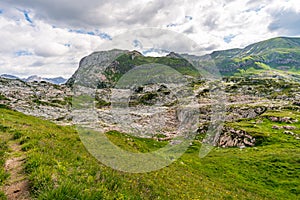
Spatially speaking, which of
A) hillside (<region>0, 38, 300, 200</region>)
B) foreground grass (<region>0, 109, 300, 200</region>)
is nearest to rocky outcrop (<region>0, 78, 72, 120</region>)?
hillside (<region>0, 38, 300, 200</region>)

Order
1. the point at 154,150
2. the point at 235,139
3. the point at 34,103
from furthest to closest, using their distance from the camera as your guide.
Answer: the point at 34,103 → the point at 235,139 → the point at 154,150

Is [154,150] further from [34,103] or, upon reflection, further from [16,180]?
[34,103]

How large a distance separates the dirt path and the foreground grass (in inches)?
11.3

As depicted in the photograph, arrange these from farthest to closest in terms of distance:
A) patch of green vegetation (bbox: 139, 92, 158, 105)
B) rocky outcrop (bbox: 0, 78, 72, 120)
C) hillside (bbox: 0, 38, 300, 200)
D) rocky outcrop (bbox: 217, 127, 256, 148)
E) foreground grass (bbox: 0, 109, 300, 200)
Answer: patch of green vegetation (bbox: 139, 92, 158, 105) < rocky outcrop (bbox: 0, 78, 72, 120) < rocky outcrop (bbox: 217, 127, 256, 148) < hillside (bbox: 0, 38, 300, 200) < foreground grass (bbox: 0, 109, 300, 200)

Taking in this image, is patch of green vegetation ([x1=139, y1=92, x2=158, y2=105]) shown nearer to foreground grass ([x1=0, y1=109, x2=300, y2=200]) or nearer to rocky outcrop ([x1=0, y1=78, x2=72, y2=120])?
rocky outcrop ([x1=0, y1=78, x2=72, y2=120])

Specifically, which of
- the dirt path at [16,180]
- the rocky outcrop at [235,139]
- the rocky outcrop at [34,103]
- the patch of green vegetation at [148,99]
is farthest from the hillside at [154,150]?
the patch of green vegetation at [148,99]

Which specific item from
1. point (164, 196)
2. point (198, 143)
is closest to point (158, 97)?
point (198, 143)

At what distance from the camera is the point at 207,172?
122 feet

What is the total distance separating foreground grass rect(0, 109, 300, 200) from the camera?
9170 mm

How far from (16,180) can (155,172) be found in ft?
41.0

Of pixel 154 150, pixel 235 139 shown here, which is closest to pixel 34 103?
pixel 154 150

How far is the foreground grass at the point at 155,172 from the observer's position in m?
9.17

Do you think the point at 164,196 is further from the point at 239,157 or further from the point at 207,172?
the point at 239,157

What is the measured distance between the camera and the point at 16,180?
29.3 ft
